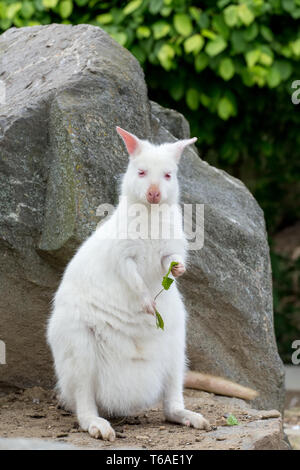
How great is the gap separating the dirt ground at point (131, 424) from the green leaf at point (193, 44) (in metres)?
3.12

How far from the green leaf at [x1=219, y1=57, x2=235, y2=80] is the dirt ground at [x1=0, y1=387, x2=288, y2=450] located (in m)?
3.13

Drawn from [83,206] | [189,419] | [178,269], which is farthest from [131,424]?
[83,206]

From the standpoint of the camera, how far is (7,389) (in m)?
5.27

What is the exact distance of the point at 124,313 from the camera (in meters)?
4.37

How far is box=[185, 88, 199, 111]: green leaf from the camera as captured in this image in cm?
775

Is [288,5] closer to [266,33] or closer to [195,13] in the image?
[266,33]

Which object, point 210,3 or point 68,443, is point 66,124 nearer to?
point 68,443

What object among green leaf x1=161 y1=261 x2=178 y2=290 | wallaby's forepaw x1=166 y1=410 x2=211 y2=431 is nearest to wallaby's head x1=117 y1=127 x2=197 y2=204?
green leaf x1=161 y1=261 x2=178 y2=290

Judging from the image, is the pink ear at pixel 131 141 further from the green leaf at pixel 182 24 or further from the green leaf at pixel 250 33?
the green leaf at pixel 250 33

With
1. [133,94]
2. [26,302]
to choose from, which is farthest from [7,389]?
[133,94]

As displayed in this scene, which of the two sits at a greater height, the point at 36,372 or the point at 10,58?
the point at 10,58

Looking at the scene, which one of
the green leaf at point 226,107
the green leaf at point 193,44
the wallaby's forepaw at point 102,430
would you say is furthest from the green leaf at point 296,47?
the wallaby's forepaw at point 102,430

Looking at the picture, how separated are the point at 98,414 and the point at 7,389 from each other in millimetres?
1023

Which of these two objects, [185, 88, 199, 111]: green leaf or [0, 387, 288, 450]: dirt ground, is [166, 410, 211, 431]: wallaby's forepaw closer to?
[0, 387, 288, 450]: dirt ground
